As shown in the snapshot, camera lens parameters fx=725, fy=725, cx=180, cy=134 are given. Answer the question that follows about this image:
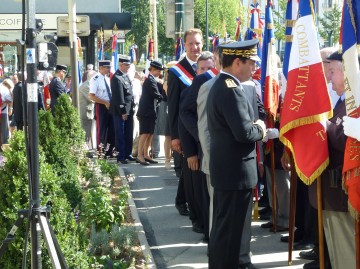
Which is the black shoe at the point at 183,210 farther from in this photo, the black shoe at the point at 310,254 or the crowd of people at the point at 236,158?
the black shoe at the point at 310,254

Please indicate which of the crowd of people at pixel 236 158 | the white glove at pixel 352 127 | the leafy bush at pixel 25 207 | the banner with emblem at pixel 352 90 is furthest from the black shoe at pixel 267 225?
the white glove at pixel 352 127

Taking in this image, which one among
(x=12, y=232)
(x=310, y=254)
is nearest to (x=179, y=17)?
(x=310, y=254)

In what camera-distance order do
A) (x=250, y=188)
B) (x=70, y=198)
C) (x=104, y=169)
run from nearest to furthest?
(x=250, y=188) < (x=70, y=198) < (x=104, y=169)

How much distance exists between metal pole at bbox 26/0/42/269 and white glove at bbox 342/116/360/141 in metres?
2.04

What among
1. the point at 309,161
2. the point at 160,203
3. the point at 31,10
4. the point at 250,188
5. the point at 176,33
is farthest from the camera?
the point at 176,33

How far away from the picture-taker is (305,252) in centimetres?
717

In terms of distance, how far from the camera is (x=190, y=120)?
292 inches

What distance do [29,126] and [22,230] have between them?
80 centimetres

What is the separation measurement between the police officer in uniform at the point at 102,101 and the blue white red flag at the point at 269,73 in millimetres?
5835

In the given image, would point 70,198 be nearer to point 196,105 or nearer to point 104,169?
point 196,105

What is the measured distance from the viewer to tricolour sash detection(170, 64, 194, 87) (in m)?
8.32

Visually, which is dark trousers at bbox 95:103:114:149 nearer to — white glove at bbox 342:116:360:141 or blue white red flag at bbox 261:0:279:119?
blue white red flag at bbox 261:0:279:119

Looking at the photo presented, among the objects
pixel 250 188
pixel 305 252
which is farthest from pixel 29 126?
pixel 305 252

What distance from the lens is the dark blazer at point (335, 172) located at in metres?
5.36
